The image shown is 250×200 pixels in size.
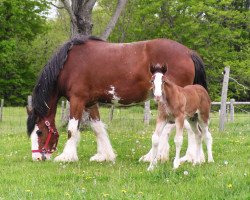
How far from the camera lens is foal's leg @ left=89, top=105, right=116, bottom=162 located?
29.9ft

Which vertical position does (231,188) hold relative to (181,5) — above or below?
below

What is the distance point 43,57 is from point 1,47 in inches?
195

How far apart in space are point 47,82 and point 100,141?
5.22ft

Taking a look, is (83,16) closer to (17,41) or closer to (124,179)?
(124,179)

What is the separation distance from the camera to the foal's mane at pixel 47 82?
9.09 metres

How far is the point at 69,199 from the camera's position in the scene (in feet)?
17.8

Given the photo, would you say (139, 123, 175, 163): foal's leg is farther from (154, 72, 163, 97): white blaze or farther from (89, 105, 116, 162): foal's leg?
(154, 72, 163, 97): white blaze

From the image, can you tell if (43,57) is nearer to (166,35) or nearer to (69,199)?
(166,35)

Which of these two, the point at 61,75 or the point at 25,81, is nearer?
the point at 61,75

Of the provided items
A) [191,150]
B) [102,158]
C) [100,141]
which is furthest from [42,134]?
[191,150]

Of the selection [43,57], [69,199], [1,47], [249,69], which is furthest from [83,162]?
[43,57]

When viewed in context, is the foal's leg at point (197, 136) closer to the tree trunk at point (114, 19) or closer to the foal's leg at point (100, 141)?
the foal's leg at point (100, 141)

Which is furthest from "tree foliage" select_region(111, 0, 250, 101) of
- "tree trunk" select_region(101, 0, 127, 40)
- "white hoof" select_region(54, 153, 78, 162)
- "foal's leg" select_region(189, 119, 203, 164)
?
"foal's leg" select_region(189, 119, 203, 164)

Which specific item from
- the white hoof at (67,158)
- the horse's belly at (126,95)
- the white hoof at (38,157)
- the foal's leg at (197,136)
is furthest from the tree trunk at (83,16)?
the foal's leg at (197,136)
